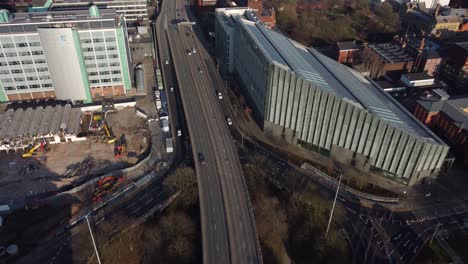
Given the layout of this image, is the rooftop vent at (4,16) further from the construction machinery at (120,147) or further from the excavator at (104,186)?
the excavator at (104,186)

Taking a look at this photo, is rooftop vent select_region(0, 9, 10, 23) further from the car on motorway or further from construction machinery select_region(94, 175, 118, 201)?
the car on motorway

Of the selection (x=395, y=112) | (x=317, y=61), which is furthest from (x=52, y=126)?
(x=395, y=112)

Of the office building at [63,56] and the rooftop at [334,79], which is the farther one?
the office building at [63,56]

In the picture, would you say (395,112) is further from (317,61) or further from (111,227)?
(111,227)

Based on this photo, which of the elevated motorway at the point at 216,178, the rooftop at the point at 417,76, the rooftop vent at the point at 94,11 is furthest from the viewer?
the rooftop at the point at 417,76

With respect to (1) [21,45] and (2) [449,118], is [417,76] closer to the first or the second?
(2) [449,118]

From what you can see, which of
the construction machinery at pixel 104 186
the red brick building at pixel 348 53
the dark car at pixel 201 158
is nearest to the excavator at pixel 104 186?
the construction machinery at pixel 104 186

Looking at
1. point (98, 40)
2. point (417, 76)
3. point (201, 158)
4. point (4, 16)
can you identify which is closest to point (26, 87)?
point (4, 16)
